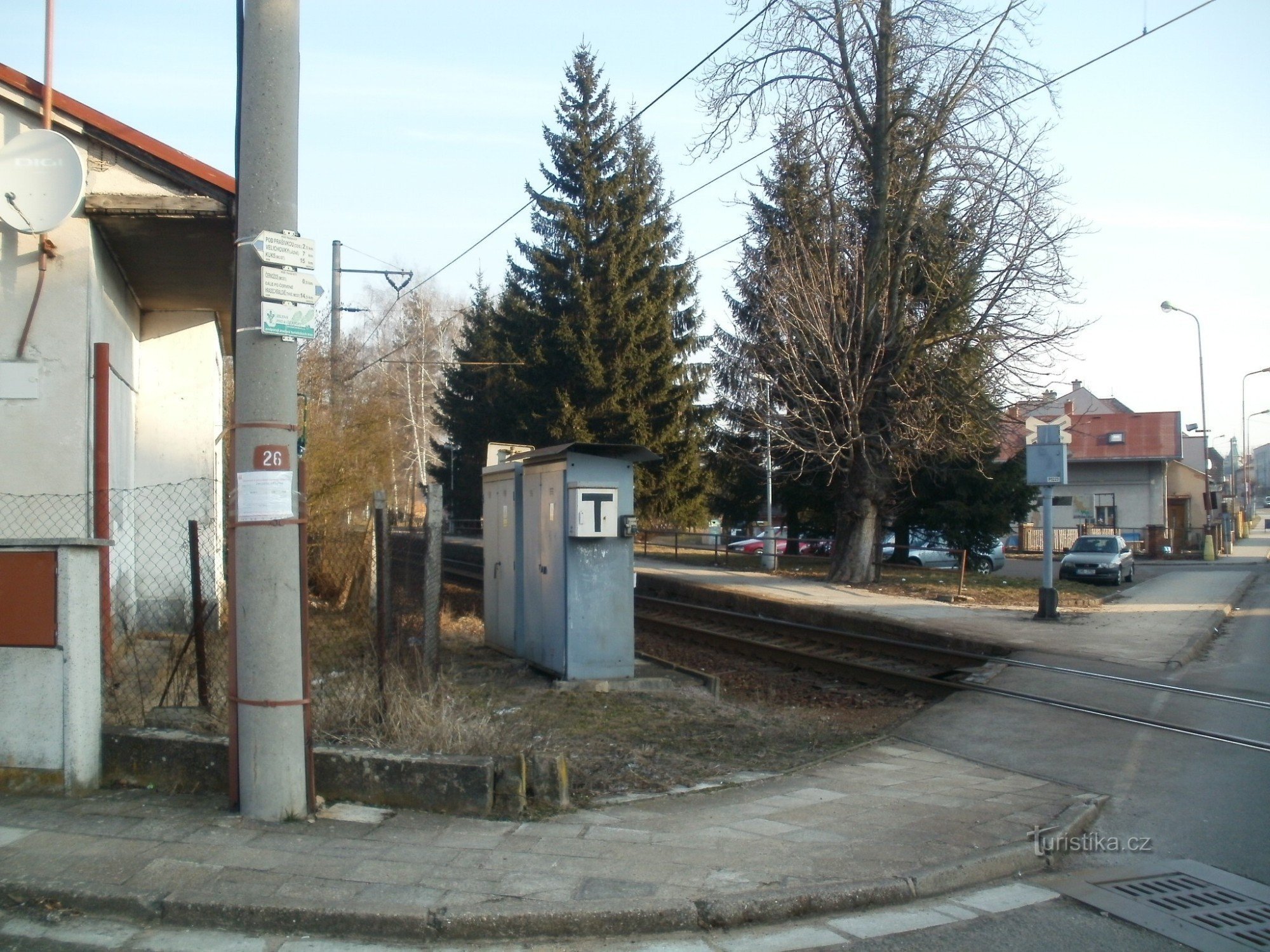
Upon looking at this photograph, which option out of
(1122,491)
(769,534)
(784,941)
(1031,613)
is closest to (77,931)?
(784,941)

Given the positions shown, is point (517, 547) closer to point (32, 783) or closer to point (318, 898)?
point (32, 783)

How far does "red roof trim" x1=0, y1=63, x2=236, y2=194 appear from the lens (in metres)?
9.42

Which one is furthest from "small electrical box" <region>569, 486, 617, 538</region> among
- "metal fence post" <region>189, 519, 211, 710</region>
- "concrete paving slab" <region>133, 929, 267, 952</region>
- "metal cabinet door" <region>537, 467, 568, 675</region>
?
"concrete paving slab" <region>133, 929, 267, 952</region>

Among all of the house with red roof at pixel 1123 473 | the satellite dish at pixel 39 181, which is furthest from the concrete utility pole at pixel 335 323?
the house with red roof at pixel 1123 473

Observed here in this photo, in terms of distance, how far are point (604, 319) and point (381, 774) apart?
1118 inches

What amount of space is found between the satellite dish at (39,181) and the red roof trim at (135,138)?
2.64ft

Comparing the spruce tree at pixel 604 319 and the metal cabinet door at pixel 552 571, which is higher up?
the spruce tree at pixel 604 319

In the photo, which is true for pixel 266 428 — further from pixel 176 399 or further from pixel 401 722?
pixel 176 399

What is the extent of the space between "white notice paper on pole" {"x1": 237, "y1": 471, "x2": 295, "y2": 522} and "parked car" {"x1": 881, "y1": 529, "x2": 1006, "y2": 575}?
2610cm

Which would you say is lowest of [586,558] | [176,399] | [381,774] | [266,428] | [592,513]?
[381,774]

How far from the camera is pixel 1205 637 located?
15.8 meters

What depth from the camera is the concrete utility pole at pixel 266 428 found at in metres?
5.98

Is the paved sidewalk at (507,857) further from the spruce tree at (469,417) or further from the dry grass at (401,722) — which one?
the spruce tree at (469,417)

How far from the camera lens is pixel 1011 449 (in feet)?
104
